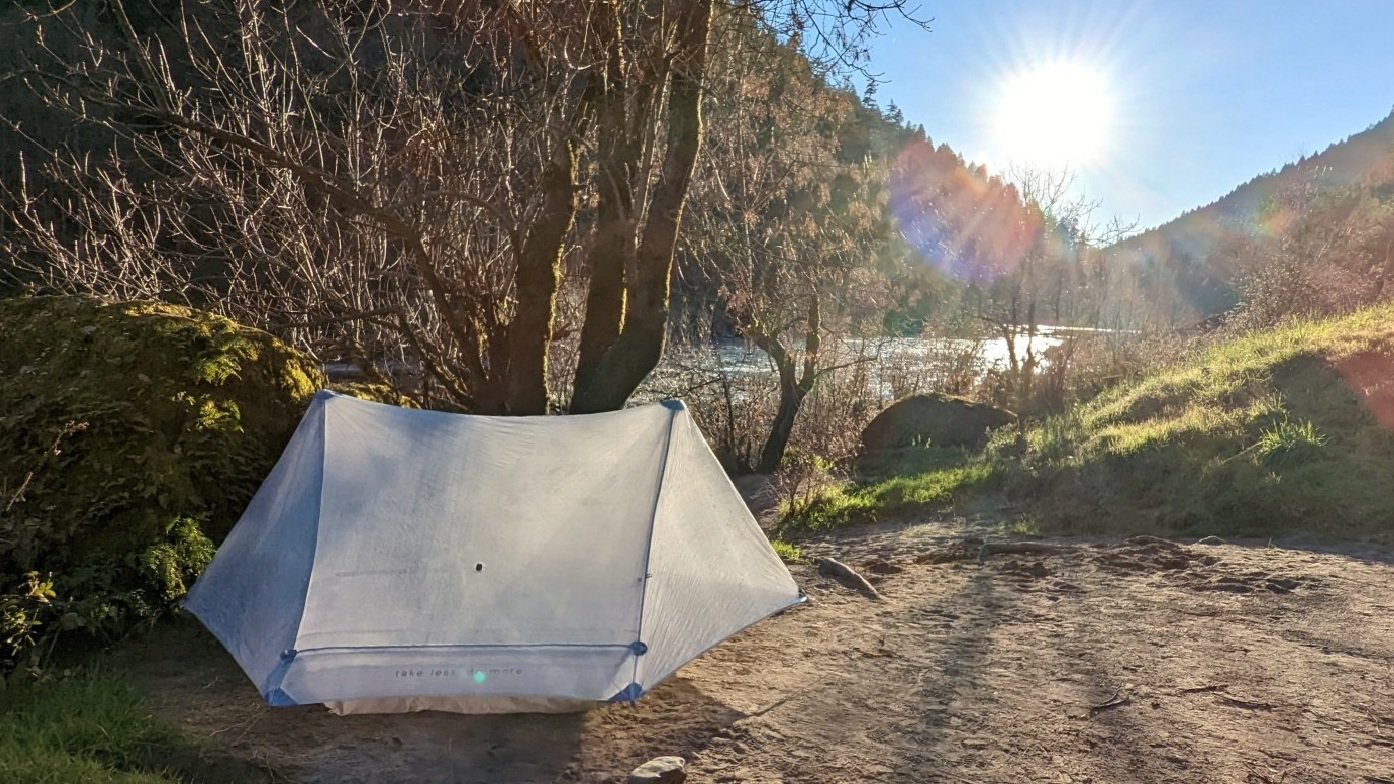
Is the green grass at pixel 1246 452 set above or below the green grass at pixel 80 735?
above

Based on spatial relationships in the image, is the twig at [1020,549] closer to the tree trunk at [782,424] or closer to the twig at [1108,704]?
the twig at [1108,704]

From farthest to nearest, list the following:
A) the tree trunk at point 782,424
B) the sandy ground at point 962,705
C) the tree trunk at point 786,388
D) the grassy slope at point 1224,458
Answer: the tree trunk at point 782,424 → the tree trunk at point 786,388 → the grassy slope at point 1224,458 → the sandy ground at point 962,705

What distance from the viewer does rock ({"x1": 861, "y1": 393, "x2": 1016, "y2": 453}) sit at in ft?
46.3

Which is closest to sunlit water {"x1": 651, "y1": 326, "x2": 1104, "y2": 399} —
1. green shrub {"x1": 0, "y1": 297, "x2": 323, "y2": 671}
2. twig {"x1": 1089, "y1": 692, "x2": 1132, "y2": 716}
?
green shrub {"x1": 0, "y1": 297, "x2": 323, "y2": 671}

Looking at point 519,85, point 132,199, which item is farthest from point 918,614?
point 132,199

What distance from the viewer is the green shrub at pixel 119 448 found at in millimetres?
4090

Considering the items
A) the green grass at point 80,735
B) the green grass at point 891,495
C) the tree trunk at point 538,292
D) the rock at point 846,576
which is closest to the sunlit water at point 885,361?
the green grass at point 891,495

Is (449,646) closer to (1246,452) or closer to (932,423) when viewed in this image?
(1246,452)

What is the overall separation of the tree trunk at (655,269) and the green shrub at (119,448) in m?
2.41

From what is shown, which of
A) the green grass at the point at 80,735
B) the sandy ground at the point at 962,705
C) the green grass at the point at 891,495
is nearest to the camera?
the green grass at the point at 80,735

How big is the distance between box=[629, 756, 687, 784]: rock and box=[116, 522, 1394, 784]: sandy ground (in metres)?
0.11

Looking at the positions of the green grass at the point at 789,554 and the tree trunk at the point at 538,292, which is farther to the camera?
the tree trunk at the point at 538,292

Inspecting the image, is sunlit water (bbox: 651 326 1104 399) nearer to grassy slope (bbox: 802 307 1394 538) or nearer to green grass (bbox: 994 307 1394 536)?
grassy slope (bbox: 802 307 1394 538)

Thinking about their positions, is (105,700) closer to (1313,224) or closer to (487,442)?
(487,442)
